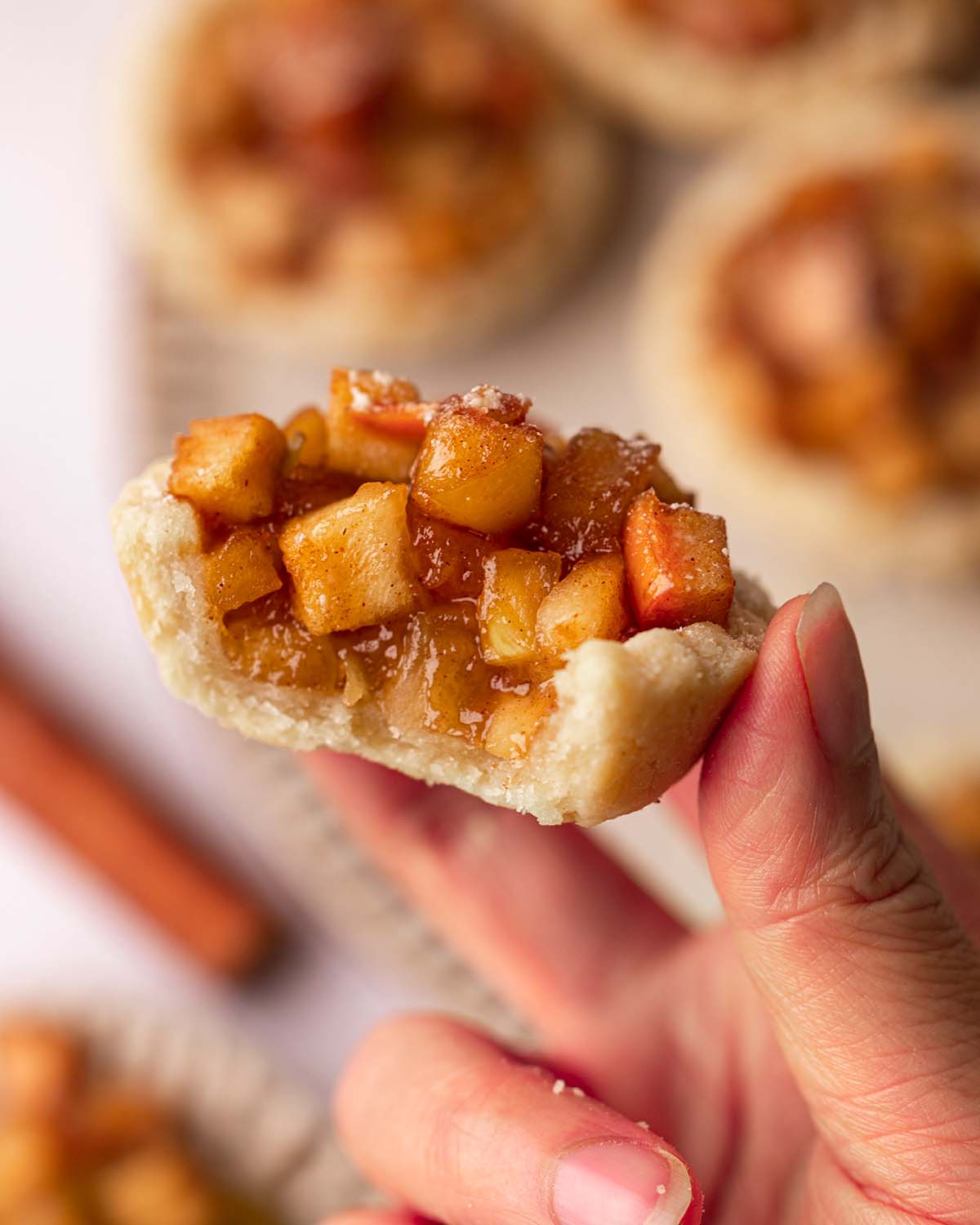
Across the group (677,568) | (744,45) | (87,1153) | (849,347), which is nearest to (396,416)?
(677,568)

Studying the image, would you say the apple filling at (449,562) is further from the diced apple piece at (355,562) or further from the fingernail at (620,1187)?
the fingernail at (620,1187)

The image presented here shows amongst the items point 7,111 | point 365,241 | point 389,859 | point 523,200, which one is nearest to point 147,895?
point 389,859

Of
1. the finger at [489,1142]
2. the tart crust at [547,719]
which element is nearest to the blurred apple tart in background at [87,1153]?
the finger at [489,1142]

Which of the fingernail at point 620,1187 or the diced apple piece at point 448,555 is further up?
the diced apple piece at point 448,555

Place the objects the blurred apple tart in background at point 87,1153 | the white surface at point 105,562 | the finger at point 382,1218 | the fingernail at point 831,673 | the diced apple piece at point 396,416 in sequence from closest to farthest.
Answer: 1. the fingernail at point 831,673
2. the diced apple piece at point 396,416
3. the finger at point 382,1218
4. the blurred apple tart in background at point 87,1153
5. the white surface at point 105,562

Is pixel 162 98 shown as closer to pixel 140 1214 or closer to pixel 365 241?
pixel 365 241

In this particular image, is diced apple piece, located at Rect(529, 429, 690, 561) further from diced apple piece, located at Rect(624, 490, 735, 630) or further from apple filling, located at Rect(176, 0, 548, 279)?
apple filling, located at Rect(176, 0, 548, 279)

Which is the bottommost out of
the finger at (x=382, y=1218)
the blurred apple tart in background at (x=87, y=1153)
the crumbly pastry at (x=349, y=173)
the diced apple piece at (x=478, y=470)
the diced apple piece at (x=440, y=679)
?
the blurred apple tart in background at (x=87, y=1153)

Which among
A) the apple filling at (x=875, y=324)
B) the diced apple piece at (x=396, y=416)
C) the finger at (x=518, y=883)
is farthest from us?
the apple filling at (x=875, y=324)
